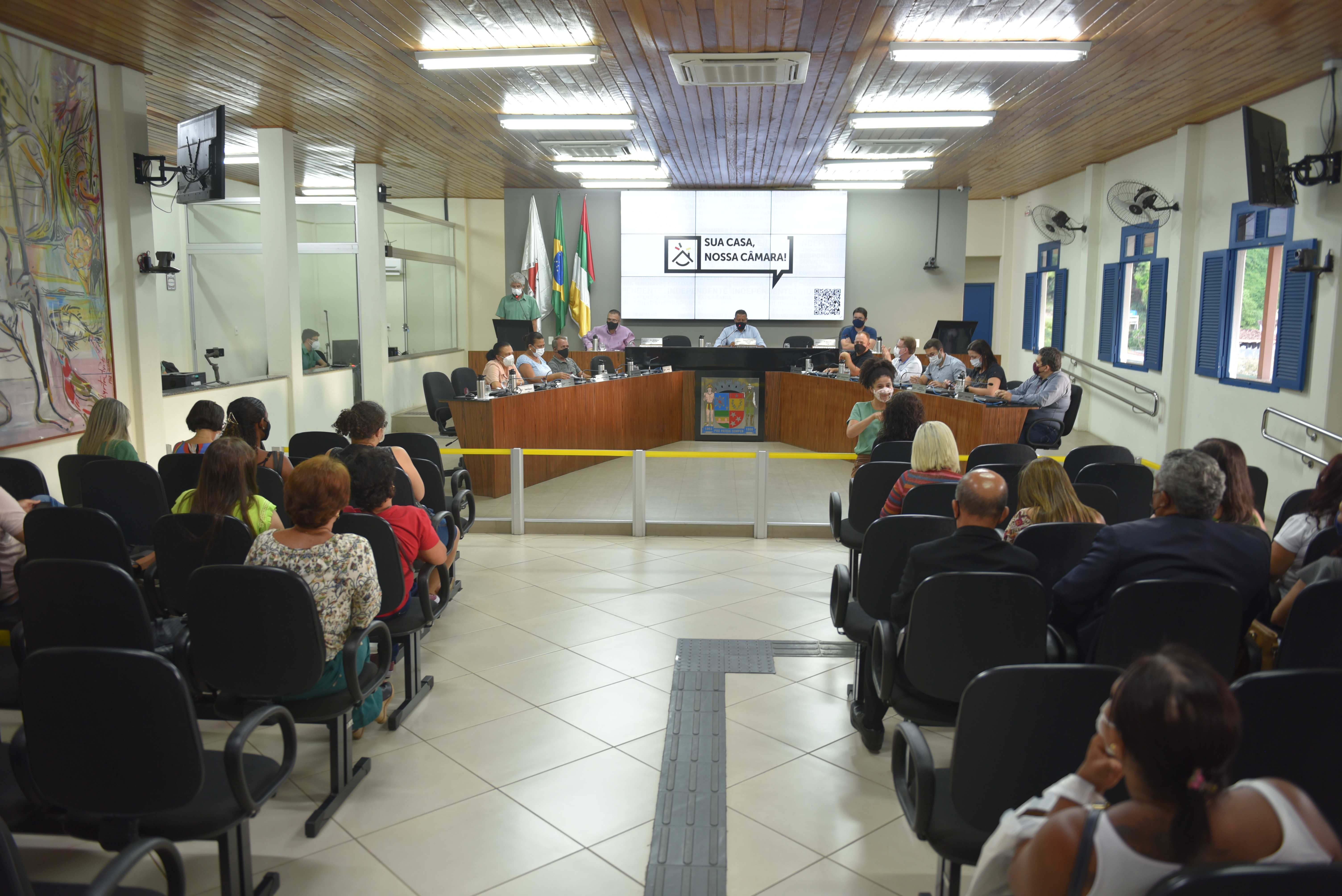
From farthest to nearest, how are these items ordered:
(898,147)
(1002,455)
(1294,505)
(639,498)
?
(898,147)
(639,498)
(1002,455)
(1294,505)

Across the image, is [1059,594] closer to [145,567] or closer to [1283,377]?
[145,567]

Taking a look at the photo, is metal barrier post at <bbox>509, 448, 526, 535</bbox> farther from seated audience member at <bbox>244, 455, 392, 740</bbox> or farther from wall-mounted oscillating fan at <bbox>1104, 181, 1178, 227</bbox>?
wall-mounted oscillating fan at <bbox>1104, 181, 1178, 227</bbox>

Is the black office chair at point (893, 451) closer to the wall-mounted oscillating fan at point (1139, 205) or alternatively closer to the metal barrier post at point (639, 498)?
the metal barrier post at point (639, 498)

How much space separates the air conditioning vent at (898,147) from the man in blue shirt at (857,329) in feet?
7.02

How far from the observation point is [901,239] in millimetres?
13750

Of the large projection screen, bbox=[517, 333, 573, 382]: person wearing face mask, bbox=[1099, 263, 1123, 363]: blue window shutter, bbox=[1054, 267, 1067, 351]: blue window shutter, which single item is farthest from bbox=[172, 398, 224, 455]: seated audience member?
bbox=[1054, 267, 1067, 351]: blue window shutter

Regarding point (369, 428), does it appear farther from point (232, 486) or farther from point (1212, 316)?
point (1212, 316)

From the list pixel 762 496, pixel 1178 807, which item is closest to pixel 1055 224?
→ pixel 762 496

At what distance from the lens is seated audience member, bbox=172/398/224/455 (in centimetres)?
459

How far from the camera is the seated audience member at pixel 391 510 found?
11.5 ft

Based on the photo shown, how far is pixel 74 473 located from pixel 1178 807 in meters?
5.18

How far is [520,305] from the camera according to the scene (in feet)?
42.8

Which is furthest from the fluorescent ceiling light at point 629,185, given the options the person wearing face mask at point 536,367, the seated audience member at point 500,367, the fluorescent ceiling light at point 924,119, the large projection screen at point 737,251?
the fluorescent ceiling light at point 924,119

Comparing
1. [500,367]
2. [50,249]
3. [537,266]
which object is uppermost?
[537,266]
